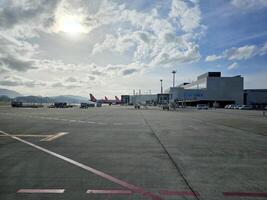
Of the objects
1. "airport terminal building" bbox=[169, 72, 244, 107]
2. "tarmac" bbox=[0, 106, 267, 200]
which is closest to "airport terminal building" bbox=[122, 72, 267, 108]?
"airport terminal building" bbox=[169, 72, 244, 107]

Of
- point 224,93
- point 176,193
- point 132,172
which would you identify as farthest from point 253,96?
point 176,193

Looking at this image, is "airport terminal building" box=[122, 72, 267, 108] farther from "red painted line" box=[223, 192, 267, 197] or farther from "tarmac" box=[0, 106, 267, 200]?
"red painted line" box=[223, 192, 267, 197]

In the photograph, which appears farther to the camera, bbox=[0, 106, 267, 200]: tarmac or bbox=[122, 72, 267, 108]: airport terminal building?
bbox=[122, 72, 267, 108]: airport terminal building

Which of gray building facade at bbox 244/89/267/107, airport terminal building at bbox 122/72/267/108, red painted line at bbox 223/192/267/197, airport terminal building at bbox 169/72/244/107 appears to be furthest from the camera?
gray building facade at bbox 244/89/267/107

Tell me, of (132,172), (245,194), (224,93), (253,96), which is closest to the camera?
(245,194)

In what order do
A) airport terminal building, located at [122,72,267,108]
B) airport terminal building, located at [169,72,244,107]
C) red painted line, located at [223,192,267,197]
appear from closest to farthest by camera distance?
red painted line, located at [223,192,267,197] < airport terminal building, located at [169,72,244,107] < airport terminal building, located at [122,72,267,108]

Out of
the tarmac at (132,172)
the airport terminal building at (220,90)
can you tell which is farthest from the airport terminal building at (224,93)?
the tarmac at (132,172)

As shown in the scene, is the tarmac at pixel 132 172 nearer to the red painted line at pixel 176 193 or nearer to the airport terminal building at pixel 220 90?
the red painted line at pixel 176 193

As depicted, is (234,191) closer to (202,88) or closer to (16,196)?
(16,196)

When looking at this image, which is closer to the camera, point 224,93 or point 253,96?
point 224,93

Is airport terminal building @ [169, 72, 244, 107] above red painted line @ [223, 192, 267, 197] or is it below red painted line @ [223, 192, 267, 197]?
above

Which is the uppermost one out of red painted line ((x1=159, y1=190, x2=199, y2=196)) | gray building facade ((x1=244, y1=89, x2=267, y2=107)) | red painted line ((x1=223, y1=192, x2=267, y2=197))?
gray building facade ((x1=244, y1=89, x2=267, y2=107))

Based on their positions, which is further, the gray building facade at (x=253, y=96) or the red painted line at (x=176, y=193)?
the gray building facade at (x=253, y=96)

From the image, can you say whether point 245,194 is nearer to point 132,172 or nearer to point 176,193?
point 176,193
